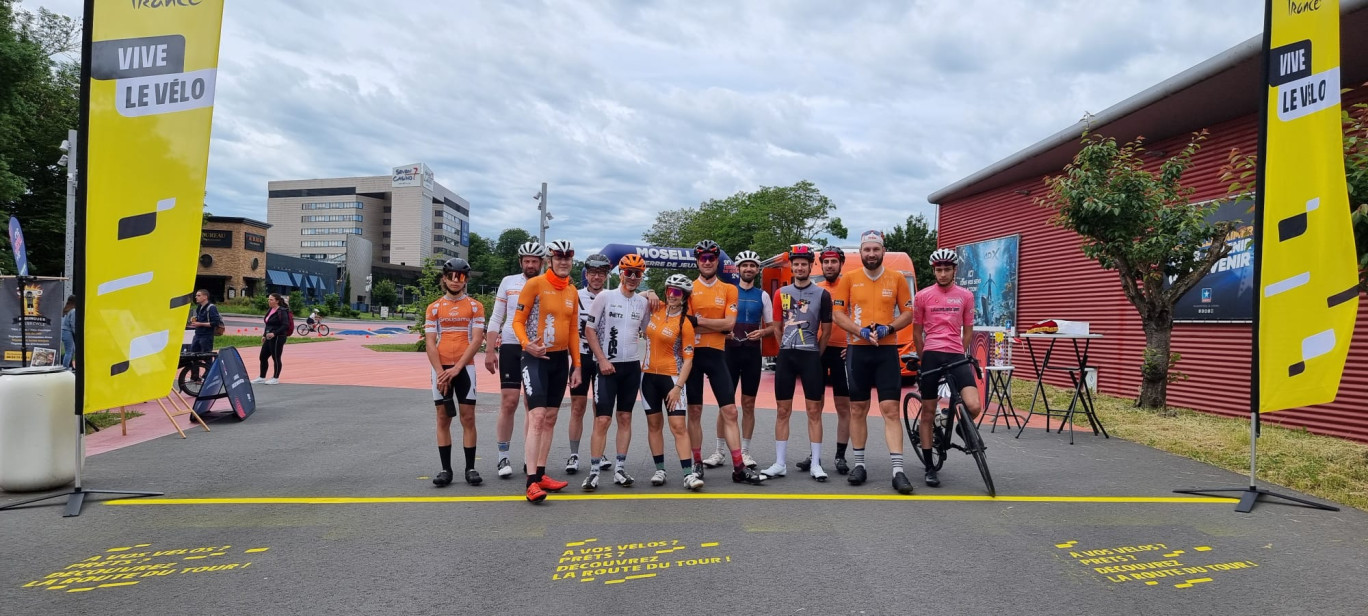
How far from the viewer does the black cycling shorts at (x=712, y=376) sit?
636 centimetres

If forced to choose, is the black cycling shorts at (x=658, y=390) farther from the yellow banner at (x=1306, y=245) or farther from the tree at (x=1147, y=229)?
the tree at (x=1147, y=229)

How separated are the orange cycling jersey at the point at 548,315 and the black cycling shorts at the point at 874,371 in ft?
7.72

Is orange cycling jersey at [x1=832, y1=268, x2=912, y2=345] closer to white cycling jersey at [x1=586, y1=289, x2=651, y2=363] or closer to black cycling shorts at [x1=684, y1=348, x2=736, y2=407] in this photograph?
black cycling shorts at [x1=684, y1=348, x2=736, y2=407]

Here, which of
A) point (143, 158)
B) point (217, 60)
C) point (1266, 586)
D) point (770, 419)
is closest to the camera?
point (1266, 586)

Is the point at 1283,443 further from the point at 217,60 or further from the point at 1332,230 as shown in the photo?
the point at 217,60

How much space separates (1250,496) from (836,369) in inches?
130

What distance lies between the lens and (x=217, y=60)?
6.09 m

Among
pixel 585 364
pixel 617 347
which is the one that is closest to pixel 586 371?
pixel 585 364

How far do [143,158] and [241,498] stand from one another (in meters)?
2.71

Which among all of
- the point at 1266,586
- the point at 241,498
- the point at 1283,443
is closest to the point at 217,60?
the point at 241,498

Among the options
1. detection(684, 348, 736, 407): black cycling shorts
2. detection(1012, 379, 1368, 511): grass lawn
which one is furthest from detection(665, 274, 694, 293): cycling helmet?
detection(1012, 379, 1368, 511): grass lawn

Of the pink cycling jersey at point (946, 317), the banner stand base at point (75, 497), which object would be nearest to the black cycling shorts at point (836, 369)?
the pink cycling jersey at point (946, 317)

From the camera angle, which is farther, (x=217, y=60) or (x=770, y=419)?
(x=770, y=419)

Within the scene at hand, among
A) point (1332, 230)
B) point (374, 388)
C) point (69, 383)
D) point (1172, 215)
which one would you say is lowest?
point (374, 388)
